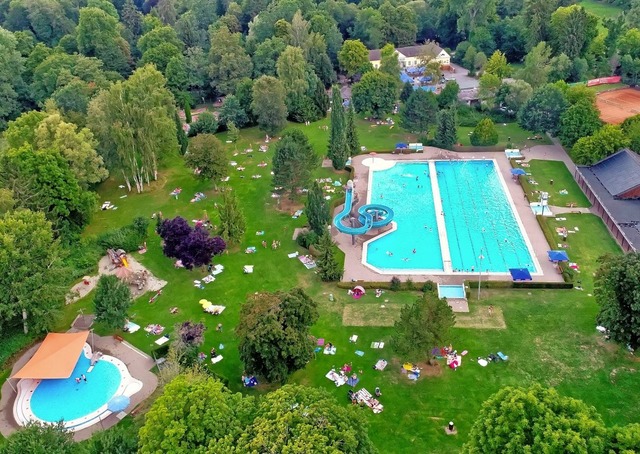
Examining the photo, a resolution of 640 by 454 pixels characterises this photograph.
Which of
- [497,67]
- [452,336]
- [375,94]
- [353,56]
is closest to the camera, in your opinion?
[452,336]

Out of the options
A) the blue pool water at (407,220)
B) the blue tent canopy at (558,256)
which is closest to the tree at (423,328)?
the blue pool water at (407,220)

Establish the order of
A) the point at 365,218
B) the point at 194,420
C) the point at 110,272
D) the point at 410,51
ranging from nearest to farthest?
the point at 194,420, the point at 110,272, the point at 365,218, the point at 410,51

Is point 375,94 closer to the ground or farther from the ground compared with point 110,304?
farther from the ground

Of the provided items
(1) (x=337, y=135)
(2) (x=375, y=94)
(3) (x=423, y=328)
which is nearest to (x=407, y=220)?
(1) (x=337, y=135)

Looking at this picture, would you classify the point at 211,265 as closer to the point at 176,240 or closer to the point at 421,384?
the point at 176,240

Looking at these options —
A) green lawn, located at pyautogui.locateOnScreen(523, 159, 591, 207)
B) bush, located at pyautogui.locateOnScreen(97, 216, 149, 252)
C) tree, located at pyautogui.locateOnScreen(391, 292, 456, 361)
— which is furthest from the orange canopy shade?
green lawn, located at pyautogui.locateOnScreen(523, 159, 591, 207)

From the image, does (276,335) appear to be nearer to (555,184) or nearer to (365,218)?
(365,218)

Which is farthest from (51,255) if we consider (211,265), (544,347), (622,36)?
(622,36)
